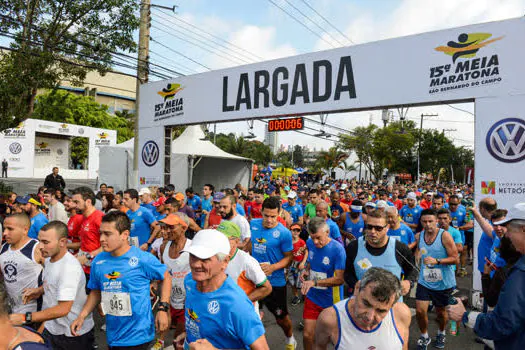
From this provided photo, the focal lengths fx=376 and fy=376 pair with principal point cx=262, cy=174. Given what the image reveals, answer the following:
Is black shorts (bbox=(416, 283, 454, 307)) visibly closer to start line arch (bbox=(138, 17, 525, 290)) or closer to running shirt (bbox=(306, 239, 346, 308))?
running shirt (bbox=(306, 239, 346, 308))

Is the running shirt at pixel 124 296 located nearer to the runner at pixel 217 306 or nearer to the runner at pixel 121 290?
the runner at pixel 121 290

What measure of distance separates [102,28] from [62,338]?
12041 millimetres

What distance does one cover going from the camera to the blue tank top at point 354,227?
762cm

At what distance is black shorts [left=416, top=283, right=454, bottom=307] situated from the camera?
5.04 meters

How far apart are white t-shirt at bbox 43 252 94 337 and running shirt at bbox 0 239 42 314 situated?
0.24m

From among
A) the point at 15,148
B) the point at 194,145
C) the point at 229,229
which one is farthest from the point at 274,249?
the point at 15,148

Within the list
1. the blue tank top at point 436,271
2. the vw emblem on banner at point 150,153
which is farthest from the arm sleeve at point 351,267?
the vw emblem on banner at point 150,153

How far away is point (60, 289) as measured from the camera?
320cm

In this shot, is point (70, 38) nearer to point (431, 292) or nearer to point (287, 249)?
point (287, 249)

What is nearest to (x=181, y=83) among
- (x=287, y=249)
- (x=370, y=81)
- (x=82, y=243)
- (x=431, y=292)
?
(x=370, y=81)

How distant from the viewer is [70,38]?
12797mm

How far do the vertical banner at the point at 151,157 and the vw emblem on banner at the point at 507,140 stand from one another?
31.3 ft

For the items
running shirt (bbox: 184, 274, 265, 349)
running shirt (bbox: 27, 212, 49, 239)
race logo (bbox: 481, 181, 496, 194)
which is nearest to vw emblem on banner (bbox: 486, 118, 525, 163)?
race logo (bbox: 481, 181, 496, 194)

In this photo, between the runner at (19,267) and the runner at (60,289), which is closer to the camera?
the runner at (60,289)
